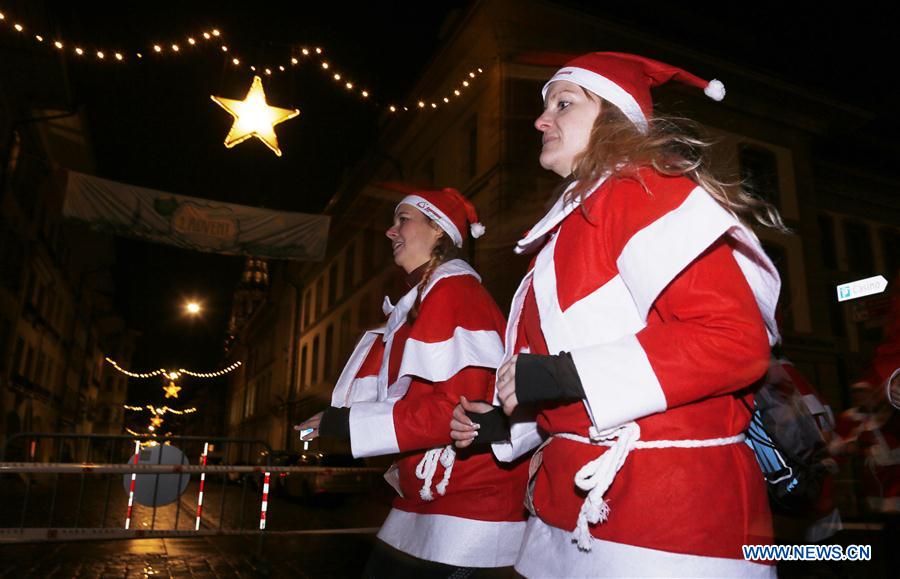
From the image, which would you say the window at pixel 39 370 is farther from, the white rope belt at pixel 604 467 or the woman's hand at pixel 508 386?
the white rope belt at pixel 604 467

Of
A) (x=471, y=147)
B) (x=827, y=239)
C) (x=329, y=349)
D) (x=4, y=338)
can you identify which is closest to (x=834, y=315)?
(x=827, y=239)

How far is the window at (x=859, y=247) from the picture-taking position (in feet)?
28.2

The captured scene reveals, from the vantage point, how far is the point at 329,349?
89.7 feet

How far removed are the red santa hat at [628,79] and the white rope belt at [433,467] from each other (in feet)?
3.95

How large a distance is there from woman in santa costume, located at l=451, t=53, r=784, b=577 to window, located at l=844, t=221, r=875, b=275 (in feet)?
26.9

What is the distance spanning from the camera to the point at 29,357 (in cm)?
2598

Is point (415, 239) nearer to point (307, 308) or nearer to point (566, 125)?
point (566, 125)

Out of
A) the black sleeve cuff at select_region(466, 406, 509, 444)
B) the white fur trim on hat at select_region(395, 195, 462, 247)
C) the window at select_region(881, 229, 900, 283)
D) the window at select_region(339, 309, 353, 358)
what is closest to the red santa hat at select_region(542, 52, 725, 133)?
the black sleeve cuff at select_region(466, 406, 509, 444)

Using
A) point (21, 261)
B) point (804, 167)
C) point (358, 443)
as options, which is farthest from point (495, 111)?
point (21, 261)

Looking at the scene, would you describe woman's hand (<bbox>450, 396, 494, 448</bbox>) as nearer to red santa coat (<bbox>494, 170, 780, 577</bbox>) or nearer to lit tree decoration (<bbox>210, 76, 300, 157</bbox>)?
red santa coat (<bbox>494, 170, 780, 577</bbox>)

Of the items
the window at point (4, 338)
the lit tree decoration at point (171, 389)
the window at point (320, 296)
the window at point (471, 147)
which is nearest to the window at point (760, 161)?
the window at point (471, 147)

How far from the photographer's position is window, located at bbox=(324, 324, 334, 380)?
2663cm

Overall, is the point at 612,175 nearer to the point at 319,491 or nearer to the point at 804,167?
the point at 319,491

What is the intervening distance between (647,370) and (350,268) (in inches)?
977
